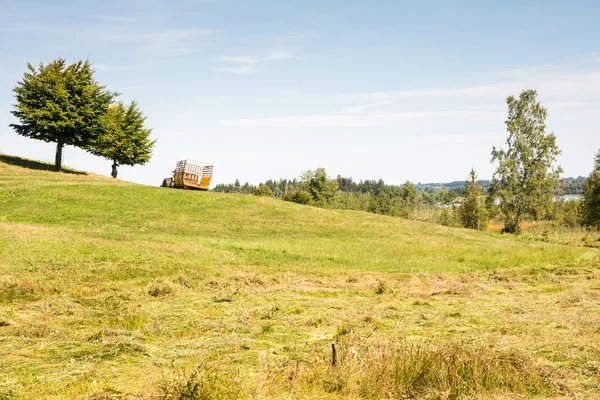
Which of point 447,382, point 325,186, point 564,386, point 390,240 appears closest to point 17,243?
point 447,382

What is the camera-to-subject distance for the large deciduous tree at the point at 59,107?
48.7 m

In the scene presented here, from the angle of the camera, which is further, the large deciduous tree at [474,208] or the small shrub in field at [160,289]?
the large deciduous tree at [474,208]

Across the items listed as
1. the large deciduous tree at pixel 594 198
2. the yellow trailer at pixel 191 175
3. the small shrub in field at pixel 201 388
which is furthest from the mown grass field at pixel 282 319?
the large deciduous tree at pixel 594 198

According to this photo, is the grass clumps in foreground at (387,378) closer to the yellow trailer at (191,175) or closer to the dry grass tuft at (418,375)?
the dry grass tuft at (418,375)

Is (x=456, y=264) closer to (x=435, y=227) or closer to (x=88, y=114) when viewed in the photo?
(x=435, y=227)

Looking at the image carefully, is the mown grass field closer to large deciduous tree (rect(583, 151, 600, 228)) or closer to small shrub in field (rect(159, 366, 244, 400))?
small shrub in field (rect(159, 366, 244, 400))

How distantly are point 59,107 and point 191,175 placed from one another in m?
16.1

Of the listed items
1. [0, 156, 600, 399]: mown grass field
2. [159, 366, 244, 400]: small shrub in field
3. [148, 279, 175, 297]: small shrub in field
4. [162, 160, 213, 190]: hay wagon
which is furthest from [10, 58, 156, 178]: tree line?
[159, 366, 244, 400]: small shrub in field

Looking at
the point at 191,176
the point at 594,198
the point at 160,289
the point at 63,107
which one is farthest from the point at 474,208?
the point at 160,289

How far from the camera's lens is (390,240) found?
34.0 m

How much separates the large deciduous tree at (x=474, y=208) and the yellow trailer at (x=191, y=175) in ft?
159

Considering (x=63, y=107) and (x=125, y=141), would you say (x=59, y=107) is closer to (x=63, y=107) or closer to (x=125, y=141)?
(x=63, y=107)

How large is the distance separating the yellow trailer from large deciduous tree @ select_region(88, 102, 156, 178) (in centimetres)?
1266

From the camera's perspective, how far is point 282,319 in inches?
403
